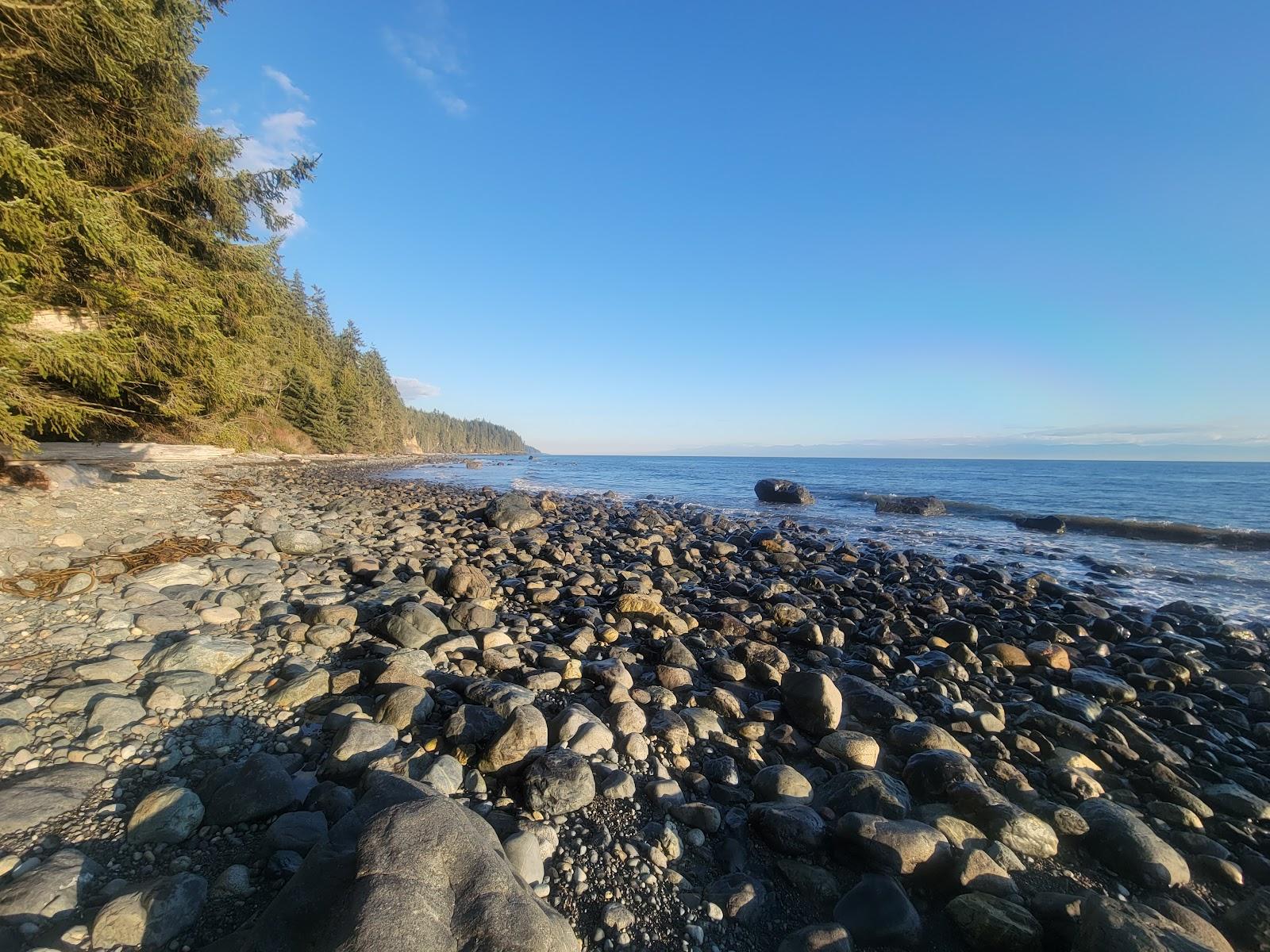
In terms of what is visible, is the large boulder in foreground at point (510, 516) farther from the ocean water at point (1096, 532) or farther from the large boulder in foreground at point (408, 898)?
the large boulder in foreground at point (408, 898)

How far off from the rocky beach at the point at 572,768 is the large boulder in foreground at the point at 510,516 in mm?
5869

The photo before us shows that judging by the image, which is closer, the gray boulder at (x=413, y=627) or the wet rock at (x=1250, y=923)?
the wet rock at (x=1250, y=923)

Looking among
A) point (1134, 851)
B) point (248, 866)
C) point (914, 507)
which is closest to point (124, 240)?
point (248, 866)

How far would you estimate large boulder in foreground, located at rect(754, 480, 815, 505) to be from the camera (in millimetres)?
26781

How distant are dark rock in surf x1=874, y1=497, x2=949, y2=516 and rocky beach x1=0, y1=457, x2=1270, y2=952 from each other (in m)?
16.4

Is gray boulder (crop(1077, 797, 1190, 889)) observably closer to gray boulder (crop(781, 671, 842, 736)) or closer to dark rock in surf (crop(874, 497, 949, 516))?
gray boulder (crop(781, 671, 842, 736))

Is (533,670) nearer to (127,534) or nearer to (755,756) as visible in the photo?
(755,756)

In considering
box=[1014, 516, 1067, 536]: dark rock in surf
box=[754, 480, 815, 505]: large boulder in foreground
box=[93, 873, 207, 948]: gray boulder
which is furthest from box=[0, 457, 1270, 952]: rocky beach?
box=[754, 480, 815, 505]: large boulder in foreground

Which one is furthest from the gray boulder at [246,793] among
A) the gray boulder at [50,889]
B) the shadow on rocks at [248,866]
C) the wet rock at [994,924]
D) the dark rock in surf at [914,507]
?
the dark rock in surf at [914,507]

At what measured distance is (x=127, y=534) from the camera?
6.74 meters

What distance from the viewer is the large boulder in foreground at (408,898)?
5.70 ft

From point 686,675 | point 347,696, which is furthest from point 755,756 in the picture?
point 347,696

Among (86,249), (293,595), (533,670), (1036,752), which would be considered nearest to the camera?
(1036,752)

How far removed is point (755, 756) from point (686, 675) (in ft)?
4.06
